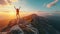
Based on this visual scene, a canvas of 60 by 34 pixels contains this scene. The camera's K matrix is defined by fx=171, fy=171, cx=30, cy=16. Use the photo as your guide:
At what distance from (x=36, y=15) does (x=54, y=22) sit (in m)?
0.36

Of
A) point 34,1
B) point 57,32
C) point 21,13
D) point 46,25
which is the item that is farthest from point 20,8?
point 57,32

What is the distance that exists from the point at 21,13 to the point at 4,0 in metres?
0.40

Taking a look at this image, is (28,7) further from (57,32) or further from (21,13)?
(57,32)

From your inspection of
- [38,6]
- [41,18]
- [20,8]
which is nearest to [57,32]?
[41,18]

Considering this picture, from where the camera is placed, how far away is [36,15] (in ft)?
10.4

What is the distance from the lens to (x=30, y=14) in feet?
10.5

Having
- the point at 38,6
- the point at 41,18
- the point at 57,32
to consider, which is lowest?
the point at 57,32

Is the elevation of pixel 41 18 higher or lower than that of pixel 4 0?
lower

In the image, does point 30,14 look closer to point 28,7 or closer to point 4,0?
point 28,7

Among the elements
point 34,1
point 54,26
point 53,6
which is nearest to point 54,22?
point 54,26

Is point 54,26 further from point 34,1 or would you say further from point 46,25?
point 34,1

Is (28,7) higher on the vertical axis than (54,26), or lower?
higher

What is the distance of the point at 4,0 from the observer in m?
3.21

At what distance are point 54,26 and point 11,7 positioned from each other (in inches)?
34.3
